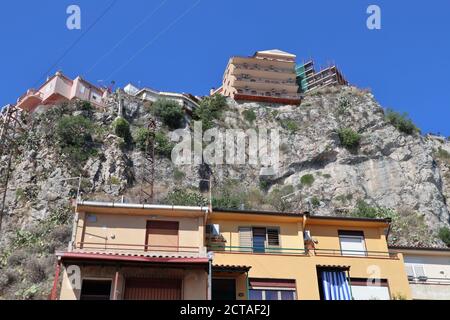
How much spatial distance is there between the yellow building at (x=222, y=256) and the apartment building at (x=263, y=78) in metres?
46.0

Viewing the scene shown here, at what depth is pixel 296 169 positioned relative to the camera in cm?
5544

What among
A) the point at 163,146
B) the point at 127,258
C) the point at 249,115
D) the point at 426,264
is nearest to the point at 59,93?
the point at 163,146

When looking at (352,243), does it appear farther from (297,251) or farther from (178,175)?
(178,175)

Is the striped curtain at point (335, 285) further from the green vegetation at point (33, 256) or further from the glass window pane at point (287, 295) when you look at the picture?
the green vegetation at point (33, 256)

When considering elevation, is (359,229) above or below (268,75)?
below

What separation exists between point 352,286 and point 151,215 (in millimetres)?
9889

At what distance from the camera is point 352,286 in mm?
23156

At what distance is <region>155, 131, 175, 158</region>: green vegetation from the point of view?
5219cm

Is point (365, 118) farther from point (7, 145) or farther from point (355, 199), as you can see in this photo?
point (7, 145)

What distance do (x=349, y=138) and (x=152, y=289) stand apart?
41.8 m

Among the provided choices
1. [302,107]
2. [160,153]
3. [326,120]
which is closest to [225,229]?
[160,153]

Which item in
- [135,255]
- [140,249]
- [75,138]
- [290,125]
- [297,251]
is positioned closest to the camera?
[135,255]

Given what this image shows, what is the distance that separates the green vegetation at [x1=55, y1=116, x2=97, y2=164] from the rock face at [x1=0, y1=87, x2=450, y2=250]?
0.83 meters

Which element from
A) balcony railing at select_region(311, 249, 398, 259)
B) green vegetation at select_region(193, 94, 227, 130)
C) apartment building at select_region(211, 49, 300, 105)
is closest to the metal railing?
balcony railing at select_region(311, 249, 398, 259)
